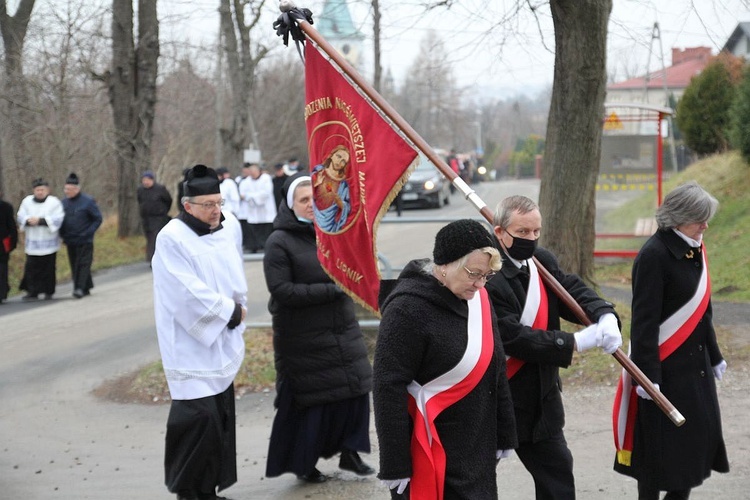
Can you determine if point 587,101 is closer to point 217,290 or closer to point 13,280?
point 217,290

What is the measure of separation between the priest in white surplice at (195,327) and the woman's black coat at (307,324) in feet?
1.62

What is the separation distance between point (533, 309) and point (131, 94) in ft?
68.8

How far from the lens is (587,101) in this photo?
33.4ft

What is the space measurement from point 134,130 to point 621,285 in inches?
558

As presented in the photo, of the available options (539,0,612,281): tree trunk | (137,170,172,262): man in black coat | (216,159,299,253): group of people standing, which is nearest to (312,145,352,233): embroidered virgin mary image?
(539,0,612,281): tree trunk

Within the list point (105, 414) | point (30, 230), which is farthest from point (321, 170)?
point (30, 230)

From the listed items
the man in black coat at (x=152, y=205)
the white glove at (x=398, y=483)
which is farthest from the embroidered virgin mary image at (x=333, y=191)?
the man in black coat at (x=152, y=205)

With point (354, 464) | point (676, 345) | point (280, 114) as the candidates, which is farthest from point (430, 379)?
point (280, 114)

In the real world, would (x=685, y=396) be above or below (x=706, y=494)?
above

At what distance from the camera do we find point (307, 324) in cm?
640

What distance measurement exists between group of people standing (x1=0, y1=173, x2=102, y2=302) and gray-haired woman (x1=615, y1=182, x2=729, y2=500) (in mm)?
12033

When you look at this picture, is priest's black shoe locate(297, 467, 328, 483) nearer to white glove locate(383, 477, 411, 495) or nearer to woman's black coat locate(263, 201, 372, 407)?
woman's black coat locate(263, 201, 372, 407)

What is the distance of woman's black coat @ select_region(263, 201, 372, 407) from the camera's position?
632cm

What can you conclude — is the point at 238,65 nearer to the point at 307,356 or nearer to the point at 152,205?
the point at 152,205
